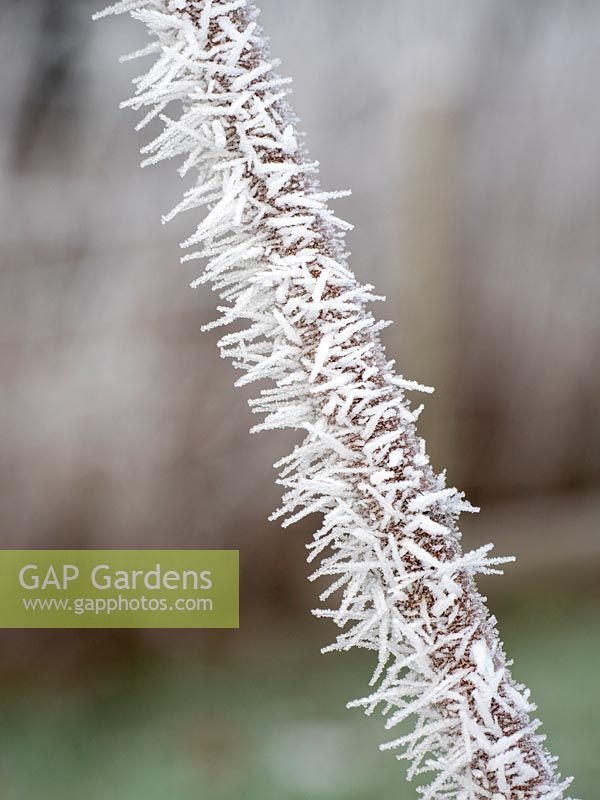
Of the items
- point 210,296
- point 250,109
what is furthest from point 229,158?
point 210,296

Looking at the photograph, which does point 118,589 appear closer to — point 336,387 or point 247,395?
point 247,395

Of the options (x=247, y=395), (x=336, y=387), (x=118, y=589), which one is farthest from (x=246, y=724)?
(x=336, y=387)

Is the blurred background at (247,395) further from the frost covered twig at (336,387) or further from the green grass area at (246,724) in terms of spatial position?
the frost covered twig at (336,387)

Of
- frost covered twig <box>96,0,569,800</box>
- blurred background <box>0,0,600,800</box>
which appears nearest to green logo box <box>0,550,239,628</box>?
blurred background <box>0,0,600,800</box>

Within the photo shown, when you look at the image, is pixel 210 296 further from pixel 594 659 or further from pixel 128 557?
pixel 594 659

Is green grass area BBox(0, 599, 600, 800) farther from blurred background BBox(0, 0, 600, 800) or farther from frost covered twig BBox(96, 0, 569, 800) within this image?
frost covered twig BBox(96, 0, 569, 800)
